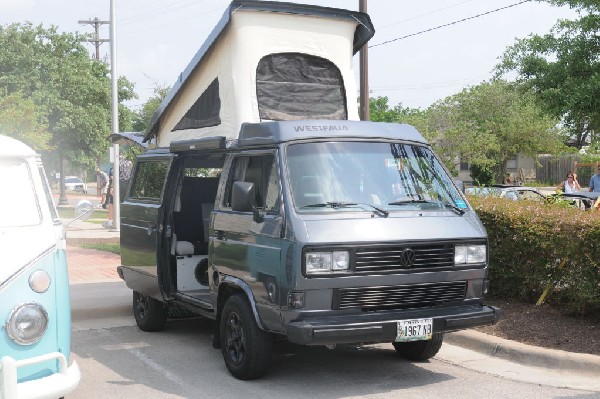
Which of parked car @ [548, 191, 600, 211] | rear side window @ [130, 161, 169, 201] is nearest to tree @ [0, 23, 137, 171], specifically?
parked car @ [548, 191, 600, 211]

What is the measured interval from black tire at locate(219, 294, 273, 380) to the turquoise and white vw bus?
6.24ft

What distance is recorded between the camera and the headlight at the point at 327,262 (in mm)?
6297

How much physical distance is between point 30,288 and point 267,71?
460 cm

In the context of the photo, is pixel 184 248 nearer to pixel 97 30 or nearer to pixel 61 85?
pixel 61 85

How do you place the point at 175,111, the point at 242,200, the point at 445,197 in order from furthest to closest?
the point at 175,111 < the point at 445,197 < the point at 242,200

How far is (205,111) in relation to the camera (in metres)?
9.17

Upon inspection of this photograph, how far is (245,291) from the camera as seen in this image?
6.90 m

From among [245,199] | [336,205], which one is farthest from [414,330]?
[245,199]

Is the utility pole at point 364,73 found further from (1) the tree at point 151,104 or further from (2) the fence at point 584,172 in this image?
(2) the fence at point 584,172

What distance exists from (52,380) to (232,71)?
14.9ft

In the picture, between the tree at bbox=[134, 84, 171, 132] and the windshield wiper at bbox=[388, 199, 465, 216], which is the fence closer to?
the tree at bbox=[134, 84, 171, 132]

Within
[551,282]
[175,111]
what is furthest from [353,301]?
[175,111]

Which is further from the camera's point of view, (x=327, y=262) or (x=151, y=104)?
Answer: (x=151, y=104)

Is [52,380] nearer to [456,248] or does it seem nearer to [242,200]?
[242,200]
